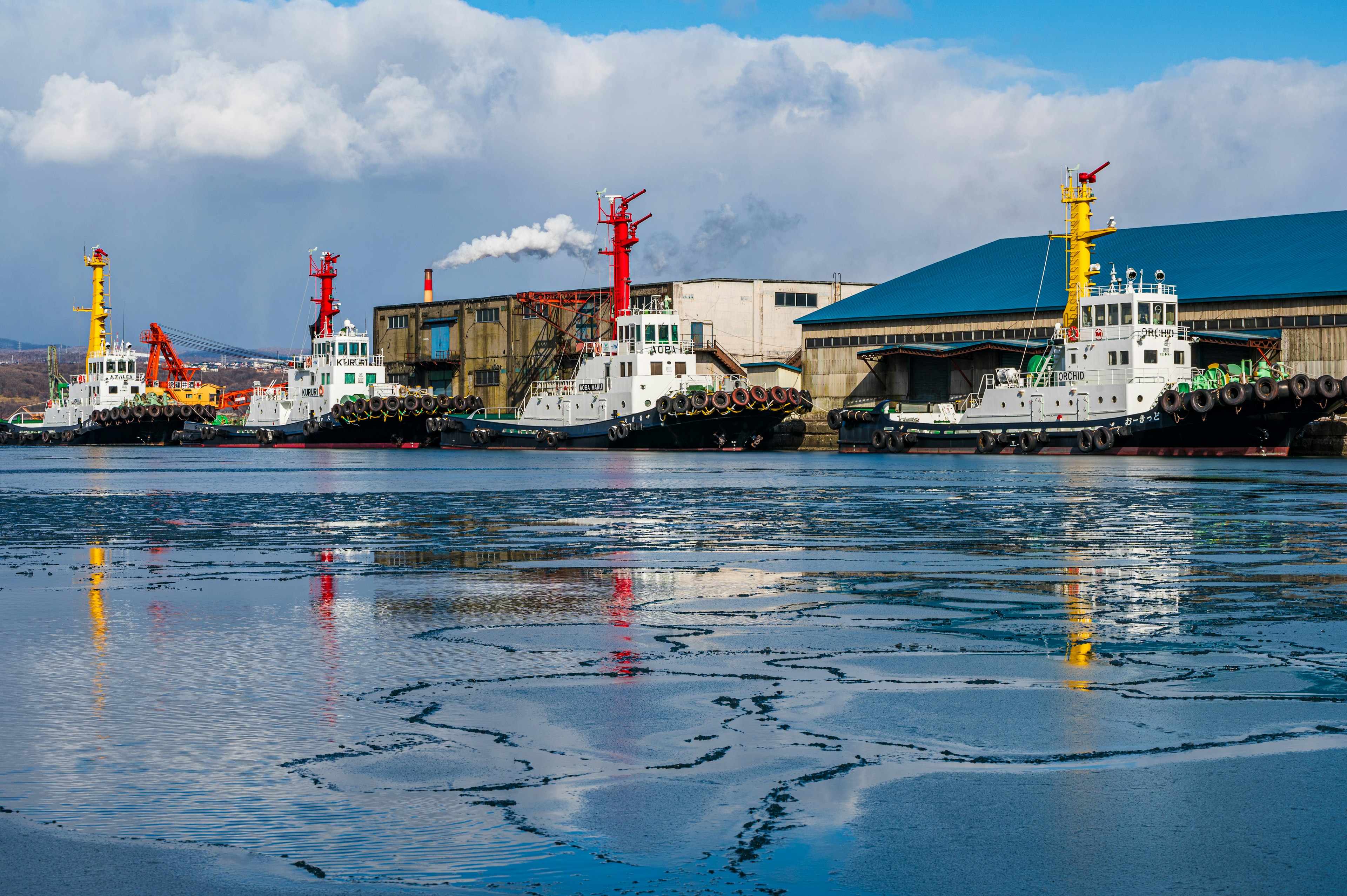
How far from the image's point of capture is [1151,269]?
60312 mm

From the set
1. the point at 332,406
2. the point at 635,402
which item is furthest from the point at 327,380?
the point at 635,402

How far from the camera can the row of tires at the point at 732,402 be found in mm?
58531

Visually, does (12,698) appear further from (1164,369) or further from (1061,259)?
(1061,259)

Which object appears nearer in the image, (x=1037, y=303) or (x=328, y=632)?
(x=328, y=632)

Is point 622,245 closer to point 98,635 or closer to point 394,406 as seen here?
point 394,406

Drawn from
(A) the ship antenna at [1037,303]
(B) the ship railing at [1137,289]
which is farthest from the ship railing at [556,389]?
(B) the ship railing at [1137,289]

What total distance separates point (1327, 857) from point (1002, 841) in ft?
3.25

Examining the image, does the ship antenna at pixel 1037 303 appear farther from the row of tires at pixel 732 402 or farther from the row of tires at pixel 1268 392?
the row of tires at pixel 1268 392

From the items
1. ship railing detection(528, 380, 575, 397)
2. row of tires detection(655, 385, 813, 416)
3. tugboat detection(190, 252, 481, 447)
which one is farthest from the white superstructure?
row of tires detection(655, 385, 813, 416)

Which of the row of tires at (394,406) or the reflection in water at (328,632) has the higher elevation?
the row of tires at (394,406)

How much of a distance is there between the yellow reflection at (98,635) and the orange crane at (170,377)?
78968 mm

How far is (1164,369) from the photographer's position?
49.8 metres

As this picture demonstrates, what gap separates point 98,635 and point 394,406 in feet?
198

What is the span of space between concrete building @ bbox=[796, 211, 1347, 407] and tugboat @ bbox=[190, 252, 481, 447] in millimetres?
19407
